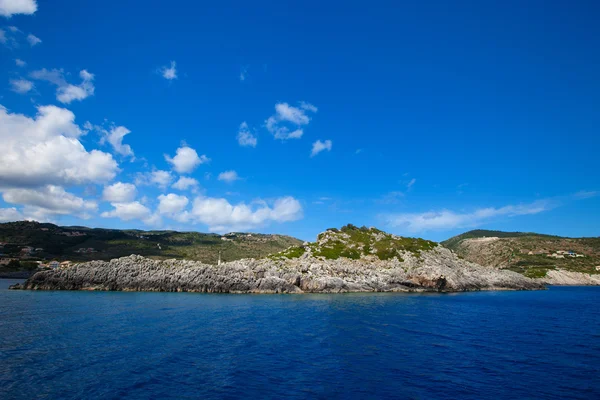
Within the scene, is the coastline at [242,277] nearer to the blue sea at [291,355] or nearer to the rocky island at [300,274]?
the rocky island at [300,274]

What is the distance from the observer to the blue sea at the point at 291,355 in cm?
2016

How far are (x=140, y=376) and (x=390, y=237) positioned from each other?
122 metres

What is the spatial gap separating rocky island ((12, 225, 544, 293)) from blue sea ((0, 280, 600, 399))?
3716cm

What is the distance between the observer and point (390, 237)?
135 meters

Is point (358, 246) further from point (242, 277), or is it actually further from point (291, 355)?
point (291, 355)

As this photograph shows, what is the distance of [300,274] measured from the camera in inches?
3479

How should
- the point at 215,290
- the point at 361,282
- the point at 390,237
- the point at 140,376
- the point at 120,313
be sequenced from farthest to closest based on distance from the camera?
the point at 390,237 < the point at 361,282 < the point at 215,290 < the point at 120,313 < the point at 140,376

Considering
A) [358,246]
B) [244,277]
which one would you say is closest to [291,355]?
[244,277]

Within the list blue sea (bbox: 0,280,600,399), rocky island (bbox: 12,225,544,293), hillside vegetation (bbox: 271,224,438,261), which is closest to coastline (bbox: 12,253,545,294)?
rocky island (bbox: 12,225,544,293)

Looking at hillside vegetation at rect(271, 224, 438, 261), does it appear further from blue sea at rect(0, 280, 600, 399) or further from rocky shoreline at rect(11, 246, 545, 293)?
blue sea at rect(0, 280, 600, 399)

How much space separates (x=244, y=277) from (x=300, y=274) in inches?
579

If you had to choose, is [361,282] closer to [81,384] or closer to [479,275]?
[479,275]

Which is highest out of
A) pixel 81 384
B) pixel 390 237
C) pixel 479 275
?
pixel 390 237

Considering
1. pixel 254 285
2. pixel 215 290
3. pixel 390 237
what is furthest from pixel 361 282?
pixel 390 237
